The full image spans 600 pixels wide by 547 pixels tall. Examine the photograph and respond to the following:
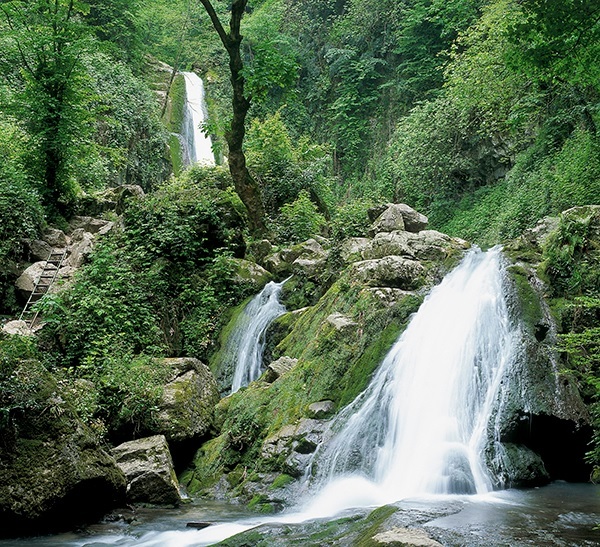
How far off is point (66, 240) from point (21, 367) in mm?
8805

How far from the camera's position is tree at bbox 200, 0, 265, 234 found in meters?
13.2

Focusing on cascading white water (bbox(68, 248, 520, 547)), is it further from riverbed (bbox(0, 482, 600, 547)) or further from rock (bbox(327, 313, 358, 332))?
rock (bbox(327, 313, 358, 332))

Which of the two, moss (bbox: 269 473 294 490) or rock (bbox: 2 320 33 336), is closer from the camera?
moss (bbox: 269 473 294 490)

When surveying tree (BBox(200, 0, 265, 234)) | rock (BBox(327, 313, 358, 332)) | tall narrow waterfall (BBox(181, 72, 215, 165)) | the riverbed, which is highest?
tall narrow waterfall (BBox(181, 72, 215, 165))

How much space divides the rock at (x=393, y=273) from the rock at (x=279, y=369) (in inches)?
74.3

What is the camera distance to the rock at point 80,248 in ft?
40.8

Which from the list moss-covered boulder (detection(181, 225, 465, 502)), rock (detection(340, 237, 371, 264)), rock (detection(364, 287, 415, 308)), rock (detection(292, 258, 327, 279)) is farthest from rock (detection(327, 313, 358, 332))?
rock (detection(292, 258, 327, 279))

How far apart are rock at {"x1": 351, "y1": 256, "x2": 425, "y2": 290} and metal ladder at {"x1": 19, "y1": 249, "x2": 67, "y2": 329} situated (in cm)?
657

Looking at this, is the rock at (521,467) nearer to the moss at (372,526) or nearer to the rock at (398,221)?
the moss at (372,526)

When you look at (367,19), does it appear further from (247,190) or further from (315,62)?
(247,190)

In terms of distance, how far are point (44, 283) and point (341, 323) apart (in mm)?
7191

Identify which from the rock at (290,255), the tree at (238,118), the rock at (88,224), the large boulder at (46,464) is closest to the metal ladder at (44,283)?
the rock at (88,224)

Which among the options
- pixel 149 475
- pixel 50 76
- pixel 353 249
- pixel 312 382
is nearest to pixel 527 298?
pixel 312 382

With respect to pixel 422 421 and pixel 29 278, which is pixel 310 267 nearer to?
pixel 422 421
